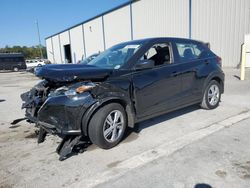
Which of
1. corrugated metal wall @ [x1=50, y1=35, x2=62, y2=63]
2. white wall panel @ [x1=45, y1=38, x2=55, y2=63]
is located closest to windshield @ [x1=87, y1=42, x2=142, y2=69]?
corrugated metal wall @ [x1=50, y1=35, x2=62, y2=63]

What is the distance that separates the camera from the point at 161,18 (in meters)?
18.9

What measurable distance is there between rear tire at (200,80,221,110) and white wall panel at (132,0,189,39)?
11.9 m

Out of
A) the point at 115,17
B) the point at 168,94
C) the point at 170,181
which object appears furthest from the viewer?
the point at 115,17

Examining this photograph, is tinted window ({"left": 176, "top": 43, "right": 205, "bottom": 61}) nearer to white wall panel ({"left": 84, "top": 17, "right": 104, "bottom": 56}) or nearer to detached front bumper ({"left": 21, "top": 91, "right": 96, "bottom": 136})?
detached front bumper ({"left": 21, "top": 91, "right": 96, "bottom": 136})

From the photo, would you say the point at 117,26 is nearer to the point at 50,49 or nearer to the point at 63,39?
the point at 63,39

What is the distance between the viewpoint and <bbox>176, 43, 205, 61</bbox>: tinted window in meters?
5.01

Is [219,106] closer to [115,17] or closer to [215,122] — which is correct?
[215,122]

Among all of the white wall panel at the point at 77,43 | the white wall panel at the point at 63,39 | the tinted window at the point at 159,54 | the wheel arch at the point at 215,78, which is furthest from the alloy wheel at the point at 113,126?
the white wall panel at the point at 63,39

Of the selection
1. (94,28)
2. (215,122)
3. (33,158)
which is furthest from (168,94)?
(94,28)

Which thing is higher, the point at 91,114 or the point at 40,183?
the point at 91,114

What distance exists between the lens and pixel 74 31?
35.1 metres

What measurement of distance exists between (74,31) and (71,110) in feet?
110

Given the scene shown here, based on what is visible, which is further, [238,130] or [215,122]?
[215,122]

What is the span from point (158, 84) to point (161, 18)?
15834mm
